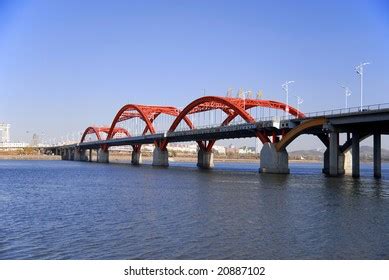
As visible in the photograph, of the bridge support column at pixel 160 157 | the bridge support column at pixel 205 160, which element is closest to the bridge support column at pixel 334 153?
the bridge support column at pixel 205 160

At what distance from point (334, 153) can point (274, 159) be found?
14757mm

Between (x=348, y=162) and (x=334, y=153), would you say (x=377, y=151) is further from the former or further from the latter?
(x=334, y=153)

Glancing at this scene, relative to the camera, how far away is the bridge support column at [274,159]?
9278 centimetres

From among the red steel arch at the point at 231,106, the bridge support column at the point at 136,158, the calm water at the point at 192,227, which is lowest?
the calm water at the point at 192,227

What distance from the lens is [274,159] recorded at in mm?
93125

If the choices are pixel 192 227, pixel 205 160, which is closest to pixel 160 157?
pixel 205 160

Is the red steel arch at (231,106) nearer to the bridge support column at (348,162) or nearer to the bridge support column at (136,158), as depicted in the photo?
the bridge support column at (348,162)

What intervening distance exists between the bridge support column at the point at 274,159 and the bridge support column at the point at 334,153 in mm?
12550

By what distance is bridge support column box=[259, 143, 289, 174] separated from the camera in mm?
92775

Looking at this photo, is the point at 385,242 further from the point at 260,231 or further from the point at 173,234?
the point at 173,234

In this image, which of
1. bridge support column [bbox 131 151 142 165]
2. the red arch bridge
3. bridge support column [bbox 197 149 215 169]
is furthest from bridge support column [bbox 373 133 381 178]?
bridge support column [bbox 131 151 142 165]

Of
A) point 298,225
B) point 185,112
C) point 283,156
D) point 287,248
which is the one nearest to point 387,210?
point 298,225

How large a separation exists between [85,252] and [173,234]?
557cm
